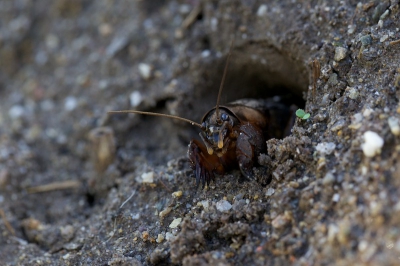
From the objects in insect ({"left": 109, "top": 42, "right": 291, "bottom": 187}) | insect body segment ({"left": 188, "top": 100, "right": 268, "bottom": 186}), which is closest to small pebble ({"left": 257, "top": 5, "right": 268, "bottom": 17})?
insect ({"left": 109, "top": 42, "right": 291, "bottom": 187})

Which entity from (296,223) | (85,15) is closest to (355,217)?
(296,223)

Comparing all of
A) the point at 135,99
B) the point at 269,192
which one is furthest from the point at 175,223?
the point at 135,99

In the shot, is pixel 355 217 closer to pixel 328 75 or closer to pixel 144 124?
pixel 328 75

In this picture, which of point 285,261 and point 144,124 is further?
point 144,124

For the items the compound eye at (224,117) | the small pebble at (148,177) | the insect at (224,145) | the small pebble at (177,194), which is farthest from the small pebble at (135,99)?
the small pebble at (177,194)

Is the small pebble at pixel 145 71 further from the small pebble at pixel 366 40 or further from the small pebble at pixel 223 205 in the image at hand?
the small pebble at pixel 366 40

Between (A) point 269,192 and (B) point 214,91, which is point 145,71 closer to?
(B) point 214,91

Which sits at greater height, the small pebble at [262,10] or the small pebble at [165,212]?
the small pebble at [262,10]

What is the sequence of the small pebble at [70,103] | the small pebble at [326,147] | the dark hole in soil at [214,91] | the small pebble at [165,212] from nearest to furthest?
the small pebble at [326,147], the small pebble at [165,212], the dark hole in soil at [214,91], the small pebble at [70,103]
